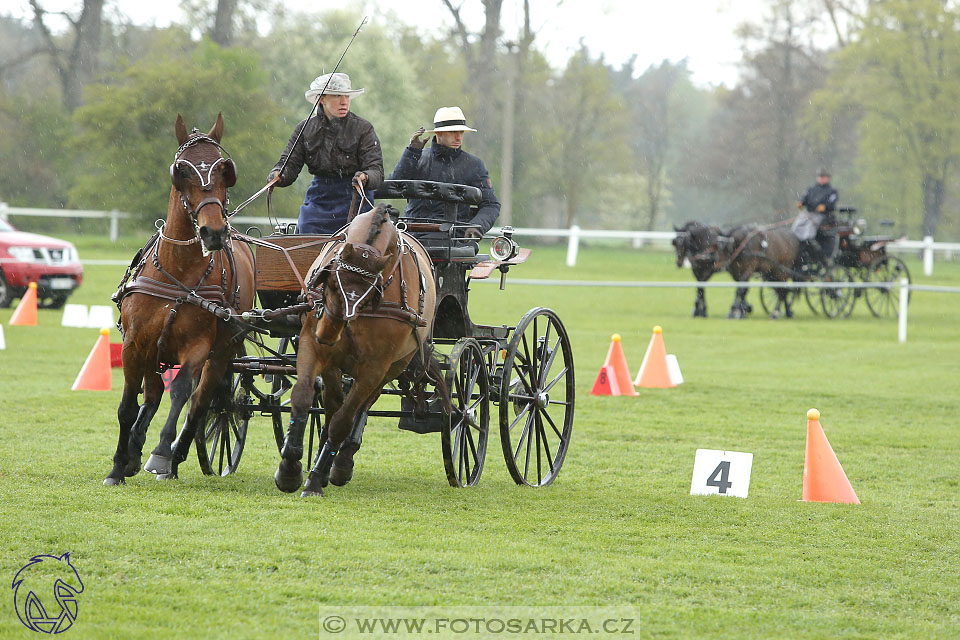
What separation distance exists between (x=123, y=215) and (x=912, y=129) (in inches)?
1102

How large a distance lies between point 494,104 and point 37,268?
27.2m

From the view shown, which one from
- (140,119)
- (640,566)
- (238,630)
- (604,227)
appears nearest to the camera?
(238,630)

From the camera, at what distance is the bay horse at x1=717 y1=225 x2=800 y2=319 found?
22406 mm

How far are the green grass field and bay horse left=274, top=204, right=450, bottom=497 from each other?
11.3 inches

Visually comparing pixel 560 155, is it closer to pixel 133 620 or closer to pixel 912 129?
pixel 912 129

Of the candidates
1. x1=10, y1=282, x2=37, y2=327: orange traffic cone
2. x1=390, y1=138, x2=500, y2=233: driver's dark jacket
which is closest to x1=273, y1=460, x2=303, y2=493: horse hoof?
x1=390, y1=138, x2=500, y2=233: driver's dark jacket

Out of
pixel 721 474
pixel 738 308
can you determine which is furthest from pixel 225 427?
pixel 738 308

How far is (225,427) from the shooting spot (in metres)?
7.45

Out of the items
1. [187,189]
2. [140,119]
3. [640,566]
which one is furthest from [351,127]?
[140,119]

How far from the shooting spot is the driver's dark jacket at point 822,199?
24.0 m

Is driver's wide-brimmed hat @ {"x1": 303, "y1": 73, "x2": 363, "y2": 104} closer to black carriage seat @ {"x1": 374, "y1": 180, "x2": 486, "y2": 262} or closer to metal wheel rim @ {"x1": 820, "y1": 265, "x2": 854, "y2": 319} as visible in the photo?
black carriage seat @ {"x1": 374, "y1": 180, "x2": 486, "y2": 262}

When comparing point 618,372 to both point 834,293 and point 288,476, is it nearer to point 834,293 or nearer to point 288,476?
point 288,476

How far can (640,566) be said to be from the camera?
17.7 ft

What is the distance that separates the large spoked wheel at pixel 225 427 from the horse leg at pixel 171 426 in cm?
35
